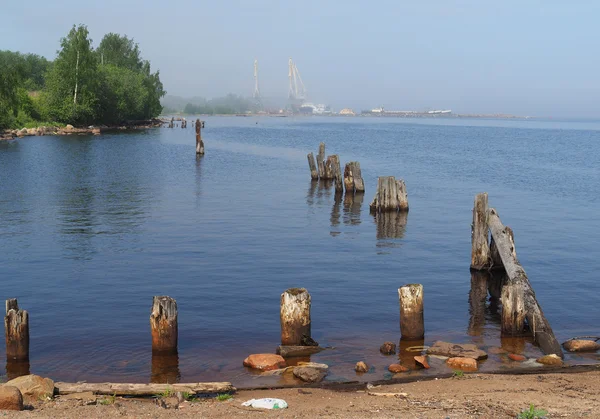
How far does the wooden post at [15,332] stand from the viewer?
14352 millimetres

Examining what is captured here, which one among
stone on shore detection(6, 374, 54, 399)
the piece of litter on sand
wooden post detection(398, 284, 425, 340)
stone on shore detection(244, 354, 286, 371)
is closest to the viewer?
the piece of litter on sand

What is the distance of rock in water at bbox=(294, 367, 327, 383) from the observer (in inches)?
537

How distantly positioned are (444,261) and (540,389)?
12.1m

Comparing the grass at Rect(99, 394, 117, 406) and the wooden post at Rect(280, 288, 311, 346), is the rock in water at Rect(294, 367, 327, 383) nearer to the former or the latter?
the wooden post at Rect(280, 288, 311, 346)

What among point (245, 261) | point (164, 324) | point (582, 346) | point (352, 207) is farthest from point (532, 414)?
point (352, 207)

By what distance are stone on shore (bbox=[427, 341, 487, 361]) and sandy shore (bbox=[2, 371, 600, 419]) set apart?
1784mm

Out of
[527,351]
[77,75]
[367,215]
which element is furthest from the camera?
[77,75]

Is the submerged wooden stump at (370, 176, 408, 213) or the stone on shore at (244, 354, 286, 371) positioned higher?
the submerged wooden stump at (370, 176, 408, 213)

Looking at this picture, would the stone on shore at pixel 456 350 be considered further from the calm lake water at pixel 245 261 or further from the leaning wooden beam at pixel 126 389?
the leaning wooden beam at pixel 126 389

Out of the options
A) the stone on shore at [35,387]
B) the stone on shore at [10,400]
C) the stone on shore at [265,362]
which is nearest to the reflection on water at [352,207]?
the stone on shore at [265,362]

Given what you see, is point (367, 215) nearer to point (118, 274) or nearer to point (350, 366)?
point (118, 274)

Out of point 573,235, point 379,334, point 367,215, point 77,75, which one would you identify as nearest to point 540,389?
point 379,334

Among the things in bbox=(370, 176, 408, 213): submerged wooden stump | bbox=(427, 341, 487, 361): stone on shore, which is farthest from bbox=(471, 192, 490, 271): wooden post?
bbox=(370, 176, 408, 213): submerged wooden stump

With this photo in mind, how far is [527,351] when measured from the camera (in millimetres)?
15695
